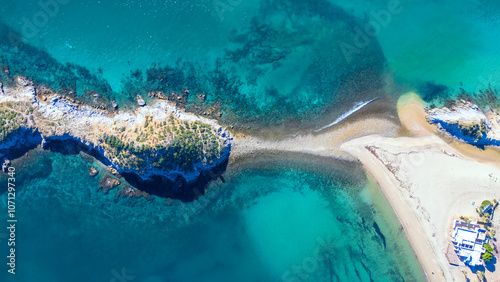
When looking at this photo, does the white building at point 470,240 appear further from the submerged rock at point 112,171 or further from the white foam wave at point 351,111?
the submerged rock at point 112,171

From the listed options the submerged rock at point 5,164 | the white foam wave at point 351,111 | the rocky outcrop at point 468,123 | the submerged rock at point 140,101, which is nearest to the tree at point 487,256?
the rocky outcrop at point 468,123

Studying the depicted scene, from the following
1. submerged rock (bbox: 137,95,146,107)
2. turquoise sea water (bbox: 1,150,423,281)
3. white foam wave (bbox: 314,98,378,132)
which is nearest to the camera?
submerged rock (bbox: 137,95,146,107)

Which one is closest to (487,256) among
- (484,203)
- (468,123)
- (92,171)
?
(484,203)

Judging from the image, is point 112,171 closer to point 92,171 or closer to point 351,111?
point 92,171

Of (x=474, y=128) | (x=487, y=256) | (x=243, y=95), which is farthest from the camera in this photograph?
(x=243, y=95)

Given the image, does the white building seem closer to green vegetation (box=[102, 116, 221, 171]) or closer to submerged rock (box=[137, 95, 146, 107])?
green vegetation (box=[102, 116, 221, 171])

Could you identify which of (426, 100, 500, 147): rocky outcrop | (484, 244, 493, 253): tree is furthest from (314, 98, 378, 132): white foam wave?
(484, 244, 493, 253): tree

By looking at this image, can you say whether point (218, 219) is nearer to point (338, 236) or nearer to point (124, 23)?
point (338, 236)
